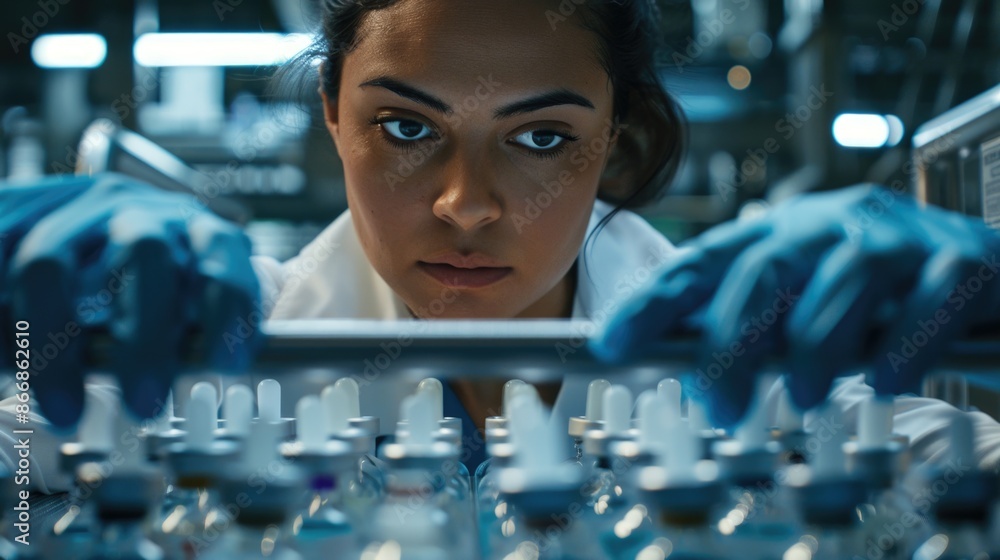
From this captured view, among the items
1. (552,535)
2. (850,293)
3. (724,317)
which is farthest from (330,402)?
(850,293)

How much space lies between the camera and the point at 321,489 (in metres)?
0.78

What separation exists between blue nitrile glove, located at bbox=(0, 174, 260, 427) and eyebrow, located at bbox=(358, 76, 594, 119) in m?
0.51

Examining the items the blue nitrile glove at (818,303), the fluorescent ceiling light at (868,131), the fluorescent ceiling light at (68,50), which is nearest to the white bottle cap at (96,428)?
the blue nitrile glove at (818,303)

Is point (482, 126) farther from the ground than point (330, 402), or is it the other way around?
point (482, 126)

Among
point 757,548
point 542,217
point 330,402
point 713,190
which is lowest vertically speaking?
point 757,548

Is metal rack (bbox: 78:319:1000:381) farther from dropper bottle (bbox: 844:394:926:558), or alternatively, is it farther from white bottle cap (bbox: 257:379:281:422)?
white bottle cap (bbox: 257:379:281:422)

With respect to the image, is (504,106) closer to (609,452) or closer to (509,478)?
(609,452)

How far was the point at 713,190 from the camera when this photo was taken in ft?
18.8

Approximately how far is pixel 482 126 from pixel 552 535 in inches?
29.0

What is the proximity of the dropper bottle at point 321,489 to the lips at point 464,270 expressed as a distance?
54 centimetres

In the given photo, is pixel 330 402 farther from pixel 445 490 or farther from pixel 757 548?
pixel 757 548

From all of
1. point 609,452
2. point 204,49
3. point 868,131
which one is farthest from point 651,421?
point 868,131

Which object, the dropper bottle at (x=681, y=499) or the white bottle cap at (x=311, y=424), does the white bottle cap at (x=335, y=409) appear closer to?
the white bottle cap at (x=311, y=424)

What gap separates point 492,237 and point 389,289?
0.55 m
